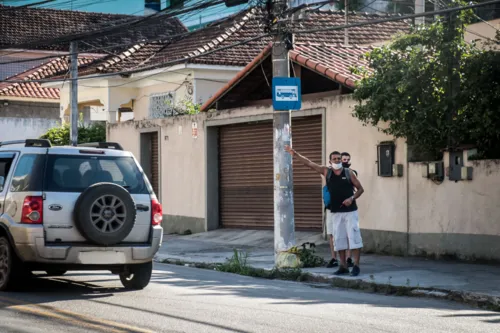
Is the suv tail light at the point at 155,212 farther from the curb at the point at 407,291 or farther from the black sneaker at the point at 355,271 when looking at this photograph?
the black sneaker at the point at 355,271

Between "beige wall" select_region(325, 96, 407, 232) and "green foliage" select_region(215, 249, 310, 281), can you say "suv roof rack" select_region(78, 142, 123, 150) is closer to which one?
"green foliage" select_region(215, 249, 310, 281)

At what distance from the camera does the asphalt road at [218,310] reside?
8.91 m

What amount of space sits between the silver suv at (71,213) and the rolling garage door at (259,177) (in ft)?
28.9

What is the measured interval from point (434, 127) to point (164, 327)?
28.3 feet

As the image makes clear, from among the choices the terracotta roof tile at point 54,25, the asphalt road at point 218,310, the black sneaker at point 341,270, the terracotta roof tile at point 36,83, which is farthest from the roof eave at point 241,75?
the terracotta roof tile at point 54,25

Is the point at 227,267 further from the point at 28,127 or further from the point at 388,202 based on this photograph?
the point at 28,127

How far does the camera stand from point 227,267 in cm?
1534

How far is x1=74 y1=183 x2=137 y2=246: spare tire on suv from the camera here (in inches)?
431

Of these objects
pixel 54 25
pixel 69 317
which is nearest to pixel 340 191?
pixel 69 317

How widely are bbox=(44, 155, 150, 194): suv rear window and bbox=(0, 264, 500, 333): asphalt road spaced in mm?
1322

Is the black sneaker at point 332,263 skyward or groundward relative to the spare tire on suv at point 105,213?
groundward

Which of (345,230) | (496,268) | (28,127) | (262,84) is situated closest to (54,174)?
(345,230)

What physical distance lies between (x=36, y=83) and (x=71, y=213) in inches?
1308

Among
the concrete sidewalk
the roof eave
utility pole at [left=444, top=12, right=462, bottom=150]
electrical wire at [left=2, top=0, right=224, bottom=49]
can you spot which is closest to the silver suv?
the concrete sidewalk
